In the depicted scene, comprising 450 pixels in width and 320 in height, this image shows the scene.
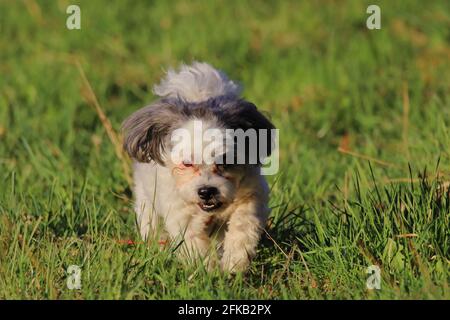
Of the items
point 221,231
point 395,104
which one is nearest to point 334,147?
point 395,104

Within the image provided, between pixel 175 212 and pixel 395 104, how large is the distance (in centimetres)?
356

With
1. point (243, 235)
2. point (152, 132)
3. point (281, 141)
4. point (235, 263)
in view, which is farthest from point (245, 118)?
point (281, 141)

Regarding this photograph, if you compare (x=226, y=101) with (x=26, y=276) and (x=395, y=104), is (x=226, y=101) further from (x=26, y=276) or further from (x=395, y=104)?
(x=395, y=104)

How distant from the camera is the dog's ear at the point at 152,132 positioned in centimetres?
515

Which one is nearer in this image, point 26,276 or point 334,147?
point 26,276

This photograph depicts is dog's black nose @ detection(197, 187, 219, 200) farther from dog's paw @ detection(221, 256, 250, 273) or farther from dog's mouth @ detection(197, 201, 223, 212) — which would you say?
dog's paw @ detection(221, 256, 250, 273)

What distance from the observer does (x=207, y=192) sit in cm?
489

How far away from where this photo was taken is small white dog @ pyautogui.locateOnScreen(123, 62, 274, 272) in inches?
194

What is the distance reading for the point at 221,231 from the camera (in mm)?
5246

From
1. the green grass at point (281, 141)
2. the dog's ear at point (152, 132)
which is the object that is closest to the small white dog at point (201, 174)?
the dog's ear at point (152, 132)

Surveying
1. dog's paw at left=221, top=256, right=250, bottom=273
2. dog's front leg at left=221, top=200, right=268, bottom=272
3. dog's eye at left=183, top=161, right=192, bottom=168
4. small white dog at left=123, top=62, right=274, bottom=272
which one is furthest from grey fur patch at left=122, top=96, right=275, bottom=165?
dog's paw at left=221, top=256, right=250, bottom=273

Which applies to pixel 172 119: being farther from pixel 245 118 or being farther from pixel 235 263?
pixel 235 263

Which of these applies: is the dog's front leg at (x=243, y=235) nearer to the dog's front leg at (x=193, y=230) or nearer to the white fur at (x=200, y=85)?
the dog's front leg at (x=193, y=230)
